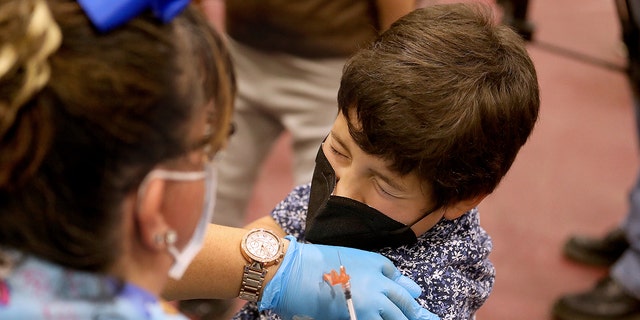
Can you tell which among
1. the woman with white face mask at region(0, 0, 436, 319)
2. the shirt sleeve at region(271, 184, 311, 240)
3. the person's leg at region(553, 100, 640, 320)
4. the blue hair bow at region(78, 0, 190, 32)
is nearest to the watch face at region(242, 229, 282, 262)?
the shirt sleeve at region(271, 184, 311, 240)

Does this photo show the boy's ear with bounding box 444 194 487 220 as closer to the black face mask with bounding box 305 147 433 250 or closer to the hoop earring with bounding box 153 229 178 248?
the black face mask with bounding box 305 147 433 250

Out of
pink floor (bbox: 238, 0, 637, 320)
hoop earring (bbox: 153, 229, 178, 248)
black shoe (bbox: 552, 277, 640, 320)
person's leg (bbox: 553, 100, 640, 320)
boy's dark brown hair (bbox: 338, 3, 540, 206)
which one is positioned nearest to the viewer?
hoop earring (bbox: 153, 229, 178, 248)

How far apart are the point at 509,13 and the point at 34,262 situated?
222 centimetres

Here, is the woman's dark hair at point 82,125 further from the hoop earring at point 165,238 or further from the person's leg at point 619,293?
the person's leg at point 619,293

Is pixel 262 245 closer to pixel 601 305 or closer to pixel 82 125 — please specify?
pixel 82 125

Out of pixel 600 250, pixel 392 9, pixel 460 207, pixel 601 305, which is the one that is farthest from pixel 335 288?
pixel 600 250

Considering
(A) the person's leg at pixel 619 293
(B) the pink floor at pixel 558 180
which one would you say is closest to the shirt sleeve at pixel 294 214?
(B) the pink floor at pixel 558 180

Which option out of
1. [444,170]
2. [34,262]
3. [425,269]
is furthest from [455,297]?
[34,262]

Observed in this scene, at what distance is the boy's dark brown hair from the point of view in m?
1.30

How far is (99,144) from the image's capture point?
34.4 inches

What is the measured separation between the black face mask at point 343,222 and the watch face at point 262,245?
0.22 feet

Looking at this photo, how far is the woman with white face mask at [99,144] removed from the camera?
0.85 meters

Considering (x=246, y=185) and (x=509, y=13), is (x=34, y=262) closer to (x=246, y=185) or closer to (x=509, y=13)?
(x=246, y=185)

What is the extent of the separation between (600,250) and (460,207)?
74.2 inches
